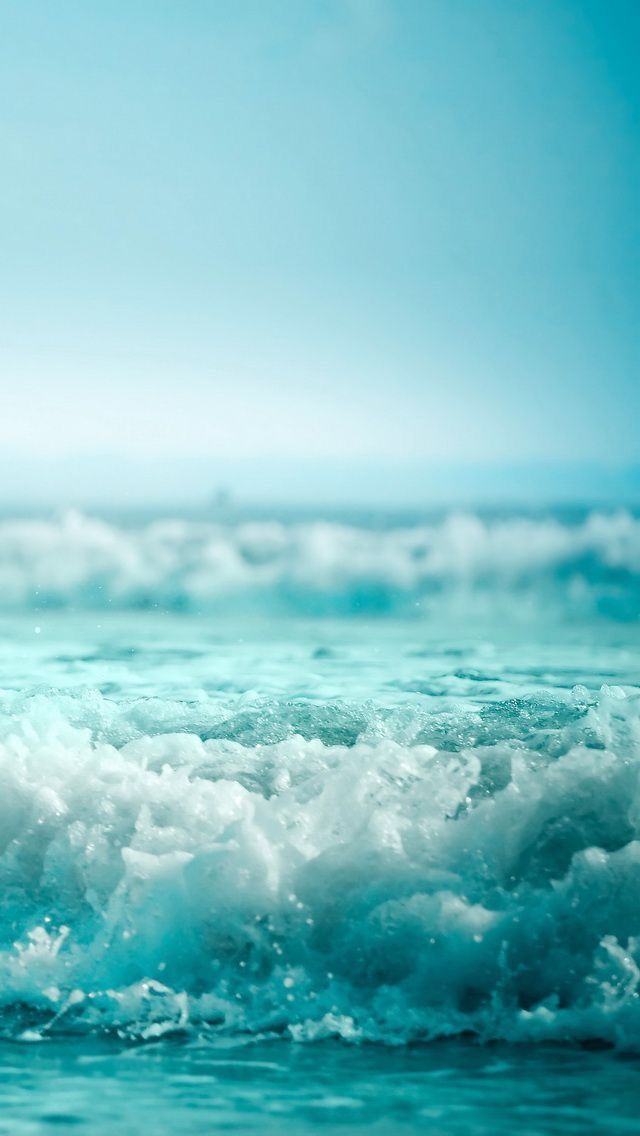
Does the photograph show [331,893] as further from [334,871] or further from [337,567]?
[337,567]

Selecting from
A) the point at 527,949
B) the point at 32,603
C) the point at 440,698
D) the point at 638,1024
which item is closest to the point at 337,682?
the point at 440,698

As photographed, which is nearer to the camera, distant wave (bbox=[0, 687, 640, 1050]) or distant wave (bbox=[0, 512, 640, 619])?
distant wave (bbox=[0, 687, 640, 1050])

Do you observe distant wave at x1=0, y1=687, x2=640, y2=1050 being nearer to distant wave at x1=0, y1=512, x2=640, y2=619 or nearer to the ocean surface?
the ocean surface

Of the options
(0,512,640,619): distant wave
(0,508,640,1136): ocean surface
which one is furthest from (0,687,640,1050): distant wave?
(0,512,640,619): distant wave

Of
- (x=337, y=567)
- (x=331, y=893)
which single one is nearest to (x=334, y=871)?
(x=331, y=893)

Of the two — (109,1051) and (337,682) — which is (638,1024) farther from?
(337,682)

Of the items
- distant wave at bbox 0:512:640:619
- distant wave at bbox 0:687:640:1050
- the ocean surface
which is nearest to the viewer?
the ocean surface
